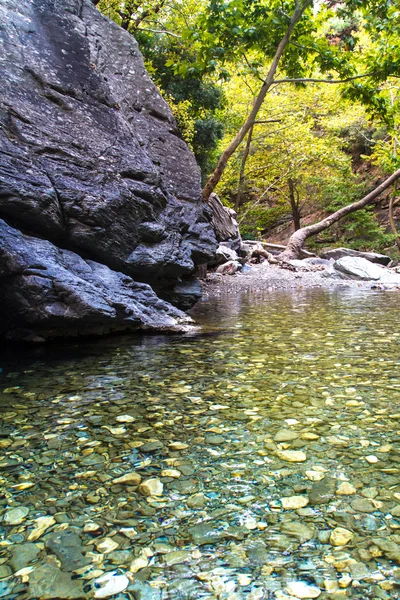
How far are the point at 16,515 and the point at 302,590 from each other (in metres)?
1.65

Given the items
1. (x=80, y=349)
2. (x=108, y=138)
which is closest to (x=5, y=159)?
(x=108, y=138)

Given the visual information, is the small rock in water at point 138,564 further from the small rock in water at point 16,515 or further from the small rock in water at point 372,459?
the small rock in water at point 372,459

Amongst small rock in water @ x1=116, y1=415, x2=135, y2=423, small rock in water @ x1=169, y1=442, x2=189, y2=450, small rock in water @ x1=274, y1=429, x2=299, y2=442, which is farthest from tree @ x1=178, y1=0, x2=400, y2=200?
small rock in water @ x1=169, y1=442, x2=189, y2=450

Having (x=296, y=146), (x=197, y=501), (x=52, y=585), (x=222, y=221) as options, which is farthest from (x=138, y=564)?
(x=296, y=146)

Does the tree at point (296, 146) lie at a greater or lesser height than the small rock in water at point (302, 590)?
greater

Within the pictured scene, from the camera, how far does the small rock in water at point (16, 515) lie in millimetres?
2292

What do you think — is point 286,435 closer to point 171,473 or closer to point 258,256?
point 171,473

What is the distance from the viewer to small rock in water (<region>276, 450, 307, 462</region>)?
9.64 ft

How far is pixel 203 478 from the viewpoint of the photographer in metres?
2.73

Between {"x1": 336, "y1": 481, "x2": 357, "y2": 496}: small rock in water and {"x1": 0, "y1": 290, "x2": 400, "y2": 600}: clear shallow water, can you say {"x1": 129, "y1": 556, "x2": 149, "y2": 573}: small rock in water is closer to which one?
{"x1": 0, "y1": 290, "x2": 400, "y2": 600}: clear shallow water

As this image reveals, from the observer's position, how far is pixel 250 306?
1157 centimetres

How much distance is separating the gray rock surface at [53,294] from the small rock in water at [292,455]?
4009 millimetres

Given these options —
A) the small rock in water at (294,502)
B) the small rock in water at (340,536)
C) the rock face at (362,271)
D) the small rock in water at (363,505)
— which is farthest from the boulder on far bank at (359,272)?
the small rock in water at (340,536)

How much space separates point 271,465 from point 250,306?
881 cm
